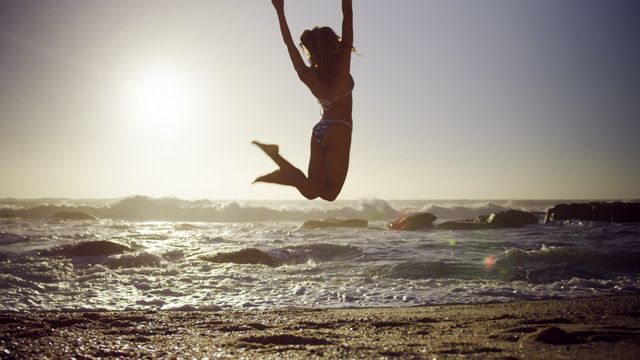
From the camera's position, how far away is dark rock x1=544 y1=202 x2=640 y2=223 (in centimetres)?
2191

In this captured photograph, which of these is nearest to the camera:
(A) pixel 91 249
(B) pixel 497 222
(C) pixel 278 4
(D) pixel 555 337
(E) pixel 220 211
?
(D) pixel 555 337

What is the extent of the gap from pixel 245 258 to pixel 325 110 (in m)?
6.76

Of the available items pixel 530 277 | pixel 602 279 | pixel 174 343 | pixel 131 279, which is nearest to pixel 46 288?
pixel 131 279

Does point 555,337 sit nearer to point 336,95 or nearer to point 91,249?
point 336,95

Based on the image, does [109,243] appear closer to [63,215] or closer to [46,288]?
[46,288]

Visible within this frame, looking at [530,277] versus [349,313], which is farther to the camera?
[530,277]

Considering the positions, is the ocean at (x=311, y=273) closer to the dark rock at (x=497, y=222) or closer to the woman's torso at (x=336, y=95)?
the woman's torso at (x=336, y=95)

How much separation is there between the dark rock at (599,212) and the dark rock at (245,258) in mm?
17943

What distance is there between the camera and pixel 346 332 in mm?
5172

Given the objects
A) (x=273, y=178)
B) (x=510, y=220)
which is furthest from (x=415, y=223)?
(x=273, y=178)

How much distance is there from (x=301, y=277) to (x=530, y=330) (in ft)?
16.8

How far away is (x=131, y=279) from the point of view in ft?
29.3

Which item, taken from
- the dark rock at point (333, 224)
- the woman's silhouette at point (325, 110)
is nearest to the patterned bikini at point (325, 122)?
the woman's silhouette at point (325, 110)

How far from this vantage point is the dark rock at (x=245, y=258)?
11180mm
